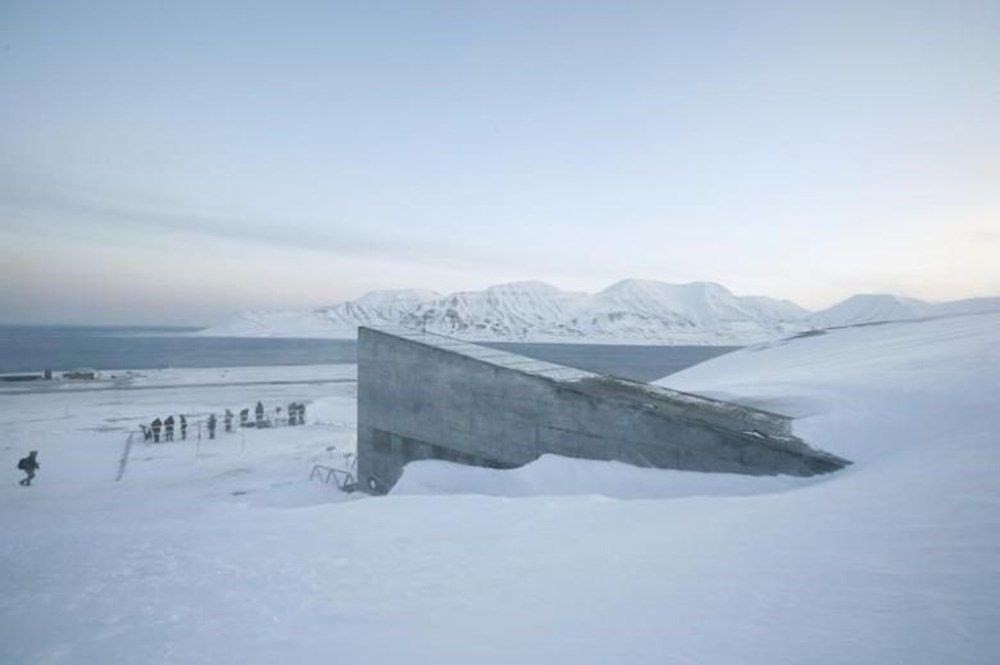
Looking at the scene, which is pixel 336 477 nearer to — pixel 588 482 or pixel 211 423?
pixel 211 423

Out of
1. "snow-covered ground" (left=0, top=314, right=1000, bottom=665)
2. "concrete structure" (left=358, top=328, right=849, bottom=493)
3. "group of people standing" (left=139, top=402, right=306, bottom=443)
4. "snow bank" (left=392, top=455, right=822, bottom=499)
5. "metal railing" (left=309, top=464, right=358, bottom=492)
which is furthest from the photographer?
"group of people standing" (left=139, top=402, right=306, bottom=443)

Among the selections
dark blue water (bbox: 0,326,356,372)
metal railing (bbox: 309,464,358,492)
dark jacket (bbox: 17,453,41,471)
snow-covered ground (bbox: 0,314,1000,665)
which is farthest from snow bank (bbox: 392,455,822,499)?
dark blue water (bbox: 0,326,356,372)

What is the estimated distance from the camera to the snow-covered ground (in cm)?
335

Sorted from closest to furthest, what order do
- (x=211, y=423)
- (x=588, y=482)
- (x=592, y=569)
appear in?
(x=592, y=569) → (x=588, y=482) → (x=211, y=423)

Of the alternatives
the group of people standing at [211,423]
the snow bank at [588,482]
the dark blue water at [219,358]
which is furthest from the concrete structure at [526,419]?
the dark blue water at [219,358]

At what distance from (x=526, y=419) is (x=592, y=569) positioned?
6.36 metres

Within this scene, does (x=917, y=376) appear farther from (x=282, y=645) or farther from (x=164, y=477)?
(x=164, y=477)

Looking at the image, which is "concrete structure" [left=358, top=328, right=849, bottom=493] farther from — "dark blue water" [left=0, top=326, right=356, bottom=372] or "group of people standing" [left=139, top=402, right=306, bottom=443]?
"dark blue water" [left=0, top=326, right=356, bottom=372]

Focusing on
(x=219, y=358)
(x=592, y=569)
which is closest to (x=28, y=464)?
(x=592, y=569)

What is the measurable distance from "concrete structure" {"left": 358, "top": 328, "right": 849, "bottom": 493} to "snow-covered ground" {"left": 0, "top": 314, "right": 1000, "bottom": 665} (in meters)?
0.59

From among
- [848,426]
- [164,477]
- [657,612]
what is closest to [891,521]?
[657,612]

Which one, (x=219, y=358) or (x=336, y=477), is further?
(x=219, y=358)

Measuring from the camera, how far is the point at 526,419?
1100 centimetres

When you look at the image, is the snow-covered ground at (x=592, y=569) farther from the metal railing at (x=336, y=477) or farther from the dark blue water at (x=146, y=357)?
the dark blue water at (x=146, y=357)
